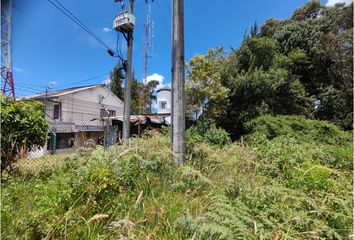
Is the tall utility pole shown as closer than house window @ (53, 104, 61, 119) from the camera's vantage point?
Yes

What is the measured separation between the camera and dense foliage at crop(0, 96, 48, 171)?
396 cm

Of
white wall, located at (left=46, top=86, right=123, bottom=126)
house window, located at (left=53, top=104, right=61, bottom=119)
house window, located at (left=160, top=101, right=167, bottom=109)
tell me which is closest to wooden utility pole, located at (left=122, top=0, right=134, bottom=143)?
white wall, located at (left=46, top=86, right=123, bottom=126)

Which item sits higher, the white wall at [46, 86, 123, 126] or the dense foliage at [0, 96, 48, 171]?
the white wall at [46, 86, 123, 126]

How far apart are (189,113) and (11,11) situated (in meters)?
8.73

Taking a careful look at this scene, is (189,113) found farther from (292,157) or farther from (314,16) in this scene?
(314,16)

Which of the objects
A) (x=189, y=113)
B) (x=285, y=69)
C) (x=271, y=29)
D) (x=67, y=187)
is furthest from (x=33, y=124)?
(x=271, y=29)

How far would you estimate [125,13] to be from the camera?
8922 mm

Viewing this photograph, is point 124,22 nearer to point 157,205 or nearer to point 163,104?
point 157,205

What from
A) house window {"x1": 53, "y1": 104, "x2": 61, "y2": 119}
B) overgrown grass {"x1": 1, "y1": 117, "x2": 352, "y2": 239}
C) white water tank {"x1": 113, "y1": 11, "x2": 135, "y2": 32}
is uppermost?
white water tank {"x1": 113, "y1": 11, "x2": 135, "y2": 32}

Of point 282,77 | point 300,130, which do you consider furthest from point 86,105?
point 300,130

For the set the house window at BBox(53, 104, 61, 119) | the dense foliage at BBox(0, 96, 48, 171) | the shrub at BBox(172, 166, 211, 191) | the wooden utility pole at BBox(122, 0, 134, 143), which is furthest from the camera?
the house window at BBox(53, 104, 61, 119)

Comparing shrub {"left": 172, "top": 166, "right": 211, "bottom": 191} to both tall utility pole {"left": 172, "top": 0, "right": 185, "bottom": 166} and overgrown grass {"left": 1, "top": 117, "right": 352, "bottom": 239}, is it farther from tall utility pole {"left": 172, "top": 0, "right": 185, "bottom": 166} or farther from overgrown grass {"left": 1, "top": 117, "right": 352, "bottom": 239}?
tall utility pole {"left": 172, "top": 0, "right": 185, "bottom": 166}

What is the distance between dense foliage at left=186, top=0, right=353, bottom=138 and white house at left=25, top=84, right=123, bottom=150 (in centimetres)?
633

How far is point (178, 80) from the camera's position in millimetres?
4281
